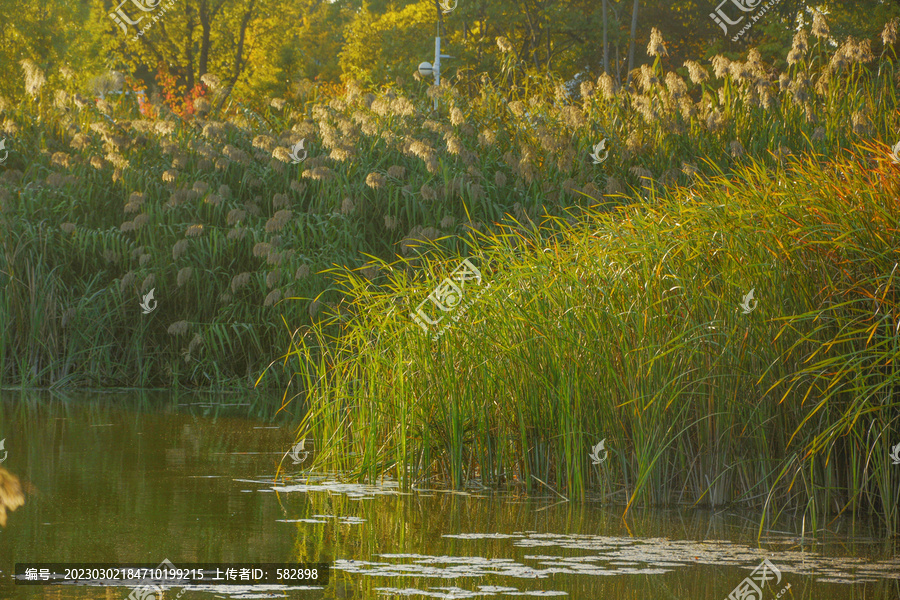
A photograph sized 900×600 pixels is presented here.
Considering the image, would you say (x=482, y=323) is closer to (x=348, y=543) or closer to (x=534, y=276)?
(x=534, y=276)

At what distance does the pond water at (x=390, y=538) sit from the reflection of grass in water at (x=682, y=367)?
25cm

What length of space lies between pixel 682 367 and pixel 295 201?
8.07 m

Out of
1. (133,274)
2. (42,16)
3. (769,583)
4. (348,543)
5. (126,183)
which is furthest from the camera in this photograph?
(42,16)

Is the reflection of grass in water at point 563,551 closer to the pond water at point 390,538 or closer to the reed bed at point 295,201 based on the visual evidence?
the pond water at point 390,538

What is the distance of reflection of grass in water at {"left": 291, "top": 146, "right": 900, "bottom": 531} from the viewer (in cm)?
601

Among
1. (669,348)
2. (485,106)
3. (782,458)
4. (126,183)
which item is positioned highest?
(485,106)

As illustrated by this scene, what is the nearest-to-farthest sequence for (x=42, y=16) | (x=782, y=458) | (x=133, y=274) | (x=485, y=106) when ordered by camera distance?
(x=782, y=458)
(x=133, y=274)
(x=485, y=106)
(x=42, y=16)

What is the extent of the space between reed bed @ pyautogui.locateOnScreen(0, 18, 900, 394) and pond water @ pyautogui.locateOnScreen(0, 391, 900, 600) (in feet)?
14.6

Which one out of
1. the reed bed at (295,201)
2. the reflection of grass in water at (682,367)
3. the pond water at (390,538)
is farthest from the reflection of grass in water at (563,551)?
the reed bed at (295,201)

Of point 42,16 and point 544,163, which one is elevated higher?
point 42,16

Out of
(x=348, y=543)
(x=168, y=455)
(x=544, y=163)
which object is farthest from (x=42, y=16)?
(x=348, y=543)

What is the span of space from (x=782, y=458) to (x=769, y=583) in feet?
4.53

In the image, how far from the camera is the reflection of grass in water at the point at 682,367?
19.7 feet

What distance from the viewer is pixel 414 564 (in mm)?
5066
